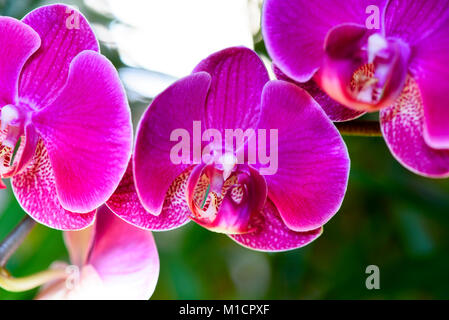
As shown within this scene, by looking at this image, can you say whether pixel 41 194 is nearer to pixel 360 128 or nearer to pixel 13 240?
pixel 13 240

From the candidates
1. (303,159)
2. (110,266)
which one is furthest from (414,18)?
(110,266)

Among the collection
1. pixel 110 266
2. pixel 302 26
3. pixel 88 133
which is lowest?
pixel 110 266

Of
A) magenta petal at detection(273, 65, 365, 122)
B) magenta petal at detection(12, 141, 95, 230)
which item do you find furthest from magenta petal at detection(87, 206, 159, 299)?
magenta petal at detection(273, 65, 365, 122)

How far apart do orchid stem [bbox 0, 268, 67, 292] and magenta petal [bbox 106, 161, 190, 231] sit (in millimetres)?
128

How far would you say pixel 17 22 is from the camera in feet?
1.69

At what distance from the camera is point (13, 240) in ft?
1.81

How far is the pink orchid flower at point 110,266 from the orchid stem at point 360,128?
9.9 inches

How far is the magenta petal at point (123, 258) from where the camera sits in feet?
2.04

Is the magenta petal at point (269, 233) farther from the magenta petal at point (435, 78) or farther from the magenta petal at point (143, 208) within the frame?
the magenta petal at point (435, 78)

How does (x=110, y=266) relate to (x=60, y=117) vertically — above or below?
below

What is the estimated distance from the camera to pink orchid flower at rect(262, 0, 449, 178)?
0.47 meters

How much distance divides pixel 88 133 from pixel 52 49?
10 centimetres

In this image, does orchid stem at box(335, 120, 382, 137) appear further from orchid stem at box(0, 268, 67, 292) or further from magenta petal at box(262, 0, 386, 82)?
orchid stem at box(0, 268, 67, 292)

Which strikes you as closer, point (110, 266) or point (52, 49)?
point (52, 49)
